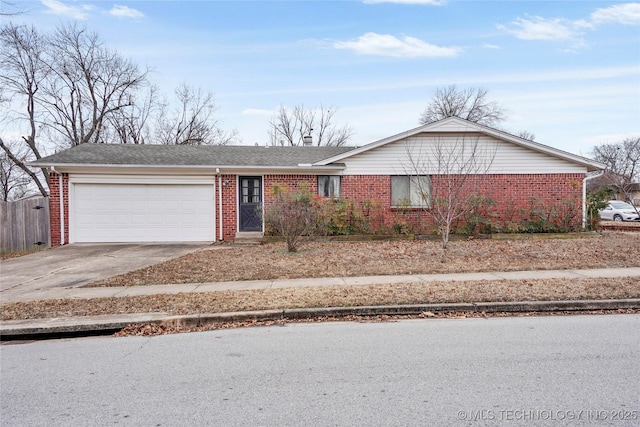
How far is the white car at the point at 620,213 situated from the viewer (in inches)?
1033

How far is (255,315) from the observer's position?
6.07 metres

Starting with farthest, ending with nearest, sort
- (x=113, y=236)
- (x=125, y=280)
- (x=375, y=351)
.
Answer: (x=113, y=236)
(x=125, y=280)
(x=375, y=351)

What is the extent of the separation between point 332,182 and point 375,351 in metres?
11.5

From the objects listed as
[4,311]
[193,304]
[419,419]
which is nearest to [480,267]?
[193,304]

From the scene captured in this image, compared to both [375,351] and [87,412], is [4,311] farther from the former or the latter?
[375,351]

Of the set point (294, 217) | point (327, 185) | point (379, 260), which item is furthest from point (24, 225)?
point (379, 260)

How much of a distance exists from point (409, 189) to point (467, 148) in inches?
104

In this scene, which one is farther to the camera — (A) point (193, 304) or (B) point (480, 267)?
(B) point (480, 267)

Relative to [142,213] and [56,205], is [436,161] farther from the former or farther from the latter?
[56,205]

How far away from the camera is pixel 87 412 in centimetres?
341

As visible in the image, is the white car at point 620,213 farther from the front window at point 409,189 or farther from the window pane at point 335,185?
the window pane at point 335,185

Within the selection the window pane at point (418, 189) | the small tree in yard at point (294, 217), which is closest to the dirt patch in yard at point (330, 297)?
the small tree in yard at point (294, 217)

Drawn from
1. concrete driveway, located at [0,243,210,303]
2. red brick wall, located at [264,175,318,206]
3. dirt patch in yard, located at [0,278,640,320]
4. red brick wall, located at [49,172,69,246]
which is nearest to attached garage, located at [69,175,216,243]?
red brick wall, located at [49,172,69,246]

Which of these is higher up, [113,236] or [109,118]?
[109,118]
